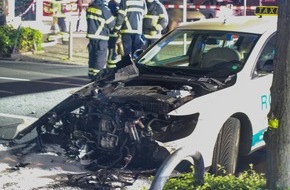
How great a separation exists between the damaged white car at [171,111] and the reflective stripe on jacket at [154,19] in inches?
210

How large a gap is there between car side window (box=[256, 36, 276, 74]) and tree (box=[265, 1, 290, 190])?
3115 millimetres

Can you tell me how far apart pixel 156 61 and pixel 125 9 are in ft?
14.0

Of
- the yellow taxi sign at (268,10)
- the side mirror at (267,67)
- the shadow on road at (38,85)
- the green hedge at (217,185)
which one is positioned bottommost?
the shadow on road at (38,85)

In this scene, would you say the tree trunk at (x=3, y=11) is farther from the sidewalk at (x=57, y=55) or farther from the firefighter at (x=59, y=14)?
the firefighter at (x=59, y=14)

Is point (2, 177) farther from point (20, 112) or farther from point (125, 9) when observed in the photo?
point (125, 9)

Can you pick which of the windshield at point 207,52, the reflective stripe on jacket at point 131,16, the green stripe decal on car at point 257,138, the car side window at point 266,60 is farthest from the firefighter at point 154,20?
the green stripe decal on car at point 257,138

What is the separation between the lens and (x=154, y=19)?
13062 millimetres

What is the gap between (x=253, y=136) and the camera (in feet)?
22.6

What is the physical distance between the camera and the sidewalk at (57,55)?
16.3 m

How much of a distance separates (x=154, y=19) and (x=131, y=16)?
3.74 ft

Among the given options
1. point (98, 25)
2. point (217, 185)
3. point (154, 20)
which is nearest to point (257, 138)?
point (217, 185)

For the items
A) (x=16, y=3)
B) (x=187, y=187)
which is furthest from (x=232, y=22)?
(x=16, y=3)

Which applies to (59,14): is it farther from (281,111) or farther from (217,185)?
(281,111)

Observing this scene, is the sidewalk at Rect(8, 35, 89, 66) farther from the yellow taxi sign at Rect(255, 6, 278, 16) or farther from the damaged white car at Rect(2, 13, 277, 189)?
the damaged white car at Rect(2, 13, 277, 189)
